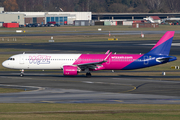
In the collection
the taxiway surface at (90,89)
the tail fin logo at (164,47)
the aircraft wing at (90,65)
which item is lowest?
the taxiway surface at (90,89)

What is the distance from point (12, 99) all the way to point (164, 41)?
29.3m

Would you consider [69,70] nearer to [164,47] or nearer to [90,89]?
[90,89]

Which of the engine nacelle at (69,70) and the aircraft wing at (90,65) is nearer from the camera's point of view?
the engine nacelle at (69,70)

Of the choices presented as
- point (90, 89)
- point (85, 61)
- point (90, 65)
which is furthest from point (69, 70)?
point (90, 89)

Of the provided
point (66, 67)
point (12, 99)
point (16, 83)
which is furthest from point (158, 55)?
point (12, 99)

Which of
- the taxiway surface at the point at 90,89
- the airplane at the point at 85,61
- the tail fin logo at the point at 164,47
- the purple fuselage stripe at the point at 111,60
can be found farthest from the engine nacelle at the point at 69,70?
the tail fin logo at the point at 164,47

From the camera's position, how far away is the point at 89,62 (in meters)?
52.0

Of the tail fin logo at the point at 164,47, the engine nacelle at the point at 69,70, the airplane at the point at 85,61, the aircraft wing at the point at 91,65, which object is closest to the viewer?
the engine nacelle at the point at 69,70

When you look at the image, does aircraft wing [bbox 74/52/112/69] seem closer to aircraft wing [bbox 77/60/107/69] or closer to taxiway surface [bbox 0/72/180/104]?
aircraft wing [bbox 77/60/107/69]

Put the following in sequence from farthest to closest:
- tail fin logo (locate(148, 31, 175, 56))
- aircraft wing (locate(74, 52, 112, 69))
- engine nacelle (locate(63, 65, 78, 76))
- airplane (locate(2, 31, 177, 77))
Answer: tail fin logo (locate(148, 31, 175, 56))
airplane (locate(2, 31, 177, 77))
aircraft wing (locate(74, 52, 112, 69))
engine nacelle (locate(63, 65, 78, 76))

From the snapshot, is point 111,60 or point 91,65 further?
point 111,60

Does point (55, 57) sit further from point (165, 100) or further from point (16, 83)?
point (165, 100)

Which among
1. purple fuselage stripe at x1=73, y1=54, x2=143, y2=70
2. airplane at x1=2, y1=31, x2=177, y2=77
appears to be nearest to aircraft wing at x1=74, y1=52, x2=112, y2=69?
airplane at x1=2, y1=31, x2=177, y2=77

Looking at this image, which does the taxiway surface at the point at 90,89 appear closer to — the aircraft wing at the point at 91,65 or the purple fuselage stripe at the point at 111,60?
the aircraft wing at the point at 91,65
